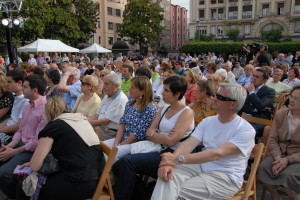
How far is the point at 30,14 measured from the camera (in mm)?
28531

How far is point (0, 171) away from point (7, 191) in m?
0.26

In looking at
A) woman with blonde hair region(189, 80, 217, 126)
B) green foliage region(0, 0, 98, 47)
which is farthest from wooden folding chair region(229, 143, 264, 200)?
green foliage region(0, 0, 98, 47)

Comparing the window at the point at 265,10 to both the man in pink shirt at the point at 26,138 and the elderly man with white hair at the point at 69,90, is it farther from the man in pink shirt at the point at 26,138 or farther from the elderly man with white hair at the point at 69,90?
the man in pink shirt at the point at 26,138

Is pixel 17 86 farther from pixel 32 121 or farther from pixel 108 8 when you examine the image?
pixel 108 8

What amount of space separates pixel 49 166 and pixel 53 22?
1223 inches

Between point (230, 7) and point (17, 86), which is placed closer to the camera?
point (17, 86)

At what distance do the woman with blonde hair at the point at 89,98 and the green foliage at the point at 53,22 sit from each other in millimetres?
23899

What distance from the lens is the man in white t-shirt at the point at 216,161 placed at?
8.32ft

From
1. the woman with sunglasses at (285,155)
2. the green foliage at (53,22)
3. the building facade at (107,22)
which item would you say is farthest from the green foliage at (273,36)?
the woman with sunglasses at (285,155)

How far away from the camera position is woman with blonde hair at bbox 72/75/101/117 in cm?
475

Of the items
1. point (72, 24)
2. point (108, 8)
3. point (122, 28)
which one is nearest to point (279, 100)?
point (72, 24)

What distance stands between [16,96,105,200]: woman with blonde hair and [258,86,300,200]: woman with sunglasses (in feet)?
5.83

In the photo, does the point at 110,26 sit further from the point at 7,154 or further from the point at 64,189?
the point at 64,189

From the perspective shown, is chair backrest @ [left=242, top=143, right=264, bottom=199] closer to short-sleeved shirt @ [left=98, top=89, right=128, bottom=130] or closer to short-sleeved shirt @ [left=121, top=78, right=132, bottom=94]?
short-sleeved shirt @ [left=98, top=89, right=128, bottom=130]
